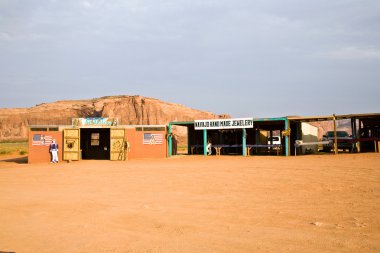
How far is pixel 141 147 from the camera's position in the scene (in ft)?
88.8

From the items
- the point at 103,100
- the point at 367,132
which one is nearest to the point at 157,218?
the point at 367,132

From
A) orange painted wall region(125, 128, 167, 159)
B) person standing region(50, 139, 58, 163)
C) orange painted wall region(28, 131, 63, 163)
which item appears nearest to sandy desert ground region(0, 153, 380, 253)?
person standing region(50, 139, 58, 163)

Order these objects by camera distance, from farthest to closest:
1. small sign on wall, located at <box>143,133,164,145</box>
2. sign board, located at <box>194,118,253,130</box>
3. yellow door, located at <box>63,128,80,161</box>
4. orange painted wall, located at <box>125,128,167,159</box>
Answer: small sign on wall, located at <box>143,133,164,145</box> < sign board, located at <box>194,118,253,130</box> < orange painted wall, located at <box>125,128,167,159</box> < yellow door, located at <box>63,128,80,161</box>

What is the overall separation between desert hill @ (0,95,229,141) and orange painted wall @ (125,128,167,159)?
55665mm

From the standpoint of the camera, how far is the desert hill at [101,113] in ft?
277

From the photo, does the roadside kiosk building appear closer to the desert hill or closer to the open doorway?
the open doorway

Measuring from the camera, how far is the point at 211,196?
9242 millimetres

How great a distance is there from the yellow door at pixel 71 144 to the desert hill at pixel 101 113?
56.2 metres

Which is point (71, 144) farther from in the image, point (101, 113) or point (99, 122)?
point (101, 113)

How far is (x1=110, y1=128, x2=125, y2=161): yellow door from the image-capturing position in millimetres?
25750

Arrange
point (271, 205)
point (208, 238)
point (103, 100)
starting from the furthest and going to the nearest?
point (103, 100) → point (271, 205) → point (208, 238)

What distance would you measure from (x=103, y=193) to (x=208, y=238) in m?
5.54

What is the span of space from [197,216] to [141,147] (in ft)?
67.1

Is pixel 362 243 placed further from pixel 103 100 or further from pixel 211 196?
pixel 103 100
